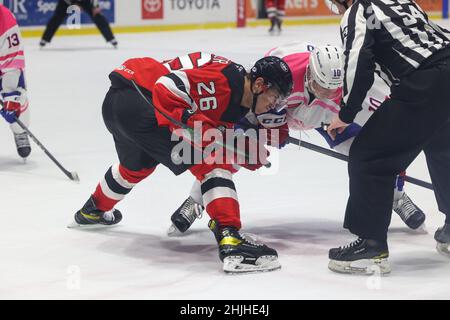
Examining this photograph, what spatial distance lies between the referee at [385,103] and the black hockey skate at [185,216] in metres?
0.79

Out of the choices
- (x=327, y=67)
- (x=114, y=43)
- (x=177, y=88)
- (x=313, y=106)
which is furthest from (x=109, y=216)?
(x=114, y=43)

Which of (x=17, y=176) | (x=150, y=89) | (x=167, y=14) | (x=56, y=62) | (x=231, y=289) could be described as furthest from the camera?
(x=167, y=14)

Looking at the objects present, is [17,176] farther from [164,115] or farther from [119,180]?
[164,115]

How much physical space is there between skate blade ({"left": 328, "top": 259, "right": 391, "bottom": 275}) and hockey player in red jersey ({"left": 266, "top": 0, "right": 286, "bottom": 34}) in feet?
37.0

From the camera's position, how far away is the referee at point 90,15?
11.7 meters

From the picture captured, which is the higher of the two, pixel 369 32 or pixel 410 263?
pixel 369 32

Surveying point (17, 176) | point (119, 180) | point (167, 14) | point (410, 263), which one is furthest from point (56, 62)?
point (410, 263)

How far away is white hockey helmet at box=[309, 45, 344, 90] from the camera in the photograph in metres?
3.62

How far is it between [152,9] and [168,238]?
1084 centimetres

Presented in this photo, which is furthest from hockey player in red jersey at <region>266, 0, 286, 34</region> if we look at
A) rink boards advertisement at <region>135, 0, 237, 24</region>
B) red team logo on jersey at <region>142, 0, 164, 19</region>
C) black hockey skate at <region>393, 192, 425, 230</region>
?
black hockey skate at <region>393, 192, 425, 230</region>

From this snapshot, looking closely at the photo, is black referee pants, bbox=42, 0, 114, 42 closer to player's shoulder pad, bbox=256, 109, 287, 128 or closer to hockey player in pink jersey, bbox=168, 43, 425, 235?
hockey player in pink jersey, bbox=168, 43, 425, 235

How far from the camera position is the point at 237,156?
3.68 metres

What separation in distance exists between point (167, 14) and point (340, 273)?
11.6 metres

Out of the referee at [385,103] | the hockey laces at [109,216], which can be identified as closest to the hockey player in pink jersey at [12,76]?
the hockey laces at [109,216]
